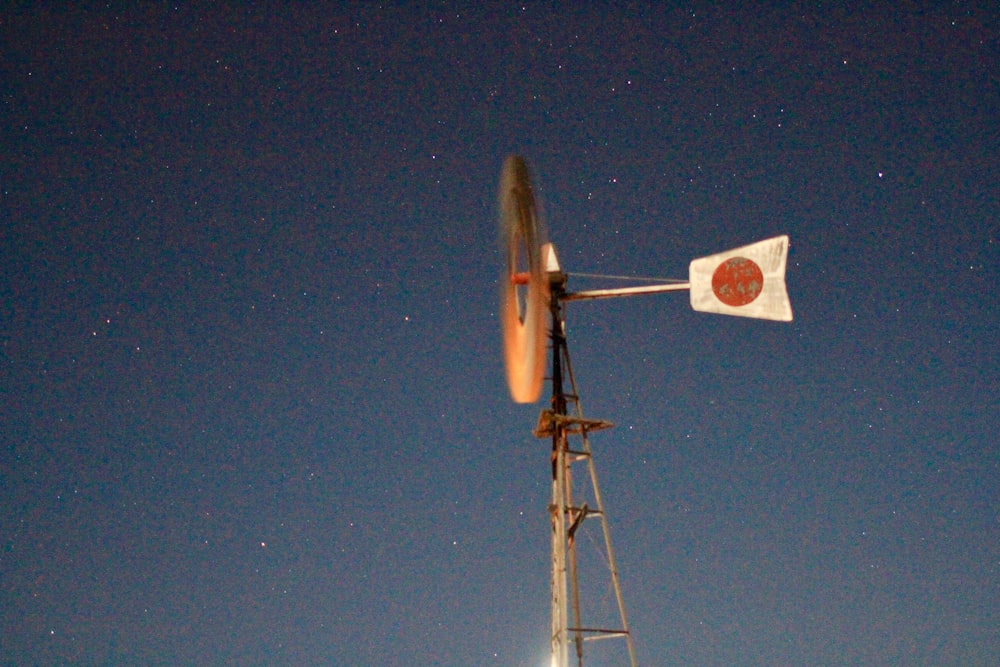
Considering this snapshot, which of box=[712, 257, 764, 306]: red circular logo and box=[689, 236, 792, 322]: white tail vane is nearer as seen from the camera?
box=[689, 236, 792, 322]: white tail vane

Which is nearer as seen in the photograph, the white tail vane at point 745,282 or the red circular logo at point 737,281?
the white tail vane at point 745,282

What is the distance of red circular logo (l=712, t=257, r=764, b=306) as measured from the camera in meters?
13.3

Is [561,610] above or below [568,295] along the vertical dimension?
below

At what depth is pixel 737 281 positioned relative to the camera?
13398 mm

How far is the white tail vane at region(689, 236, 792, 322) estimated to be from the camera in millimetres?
13148

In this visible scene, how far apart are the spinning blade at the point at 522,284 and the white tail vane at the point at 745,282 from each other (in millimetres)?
2262

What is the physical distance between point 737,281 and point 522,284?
303 centimetres

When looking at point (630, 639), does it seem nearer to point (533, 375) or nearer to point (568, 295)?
point (533, 375)

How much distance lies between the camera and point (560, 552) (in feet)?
41.7

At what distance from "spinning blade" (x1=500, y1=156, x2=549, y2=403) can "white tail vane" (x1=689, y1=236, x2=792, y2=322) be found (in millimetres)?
2262

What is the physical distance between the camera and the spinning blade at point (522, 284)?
42.4ft

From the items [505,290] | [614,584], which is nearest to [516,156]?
[505,290]

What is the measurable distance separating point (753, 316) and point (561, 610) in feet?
15.6

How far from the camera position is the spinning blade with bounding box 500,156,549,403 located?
12.9m
